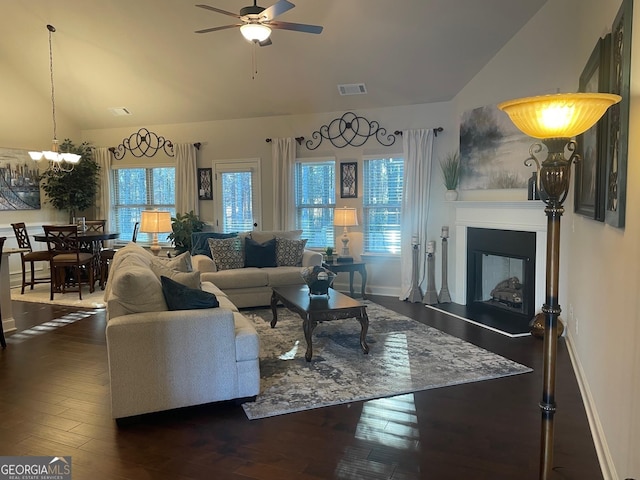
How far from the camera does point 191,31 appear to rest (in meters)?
5.77

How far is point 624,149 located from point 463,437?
Answer: 179 centimetres

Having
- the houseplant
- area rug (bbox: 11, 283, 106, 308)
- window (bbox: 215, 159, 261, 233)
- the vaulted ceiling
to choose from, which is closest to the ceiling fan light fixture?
the vaulted ceiling

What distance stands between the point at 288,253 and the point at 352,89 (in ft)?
8.14

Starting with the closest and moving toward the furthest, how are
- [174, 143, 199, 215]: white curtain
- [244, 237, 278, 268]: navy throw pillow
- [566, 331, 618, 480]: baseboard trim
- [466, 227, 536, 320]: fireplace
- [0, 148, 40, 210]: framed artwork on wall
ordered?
[566, 331, 618, 480]: baseboard trim
[466, 227, 536, 320]: fireplace
[244, 237, 278, 268]: navy throw pillow
[0, 148, 40, 210]: framed artwork on wall
[174, 143, 199, 215]: white curtain

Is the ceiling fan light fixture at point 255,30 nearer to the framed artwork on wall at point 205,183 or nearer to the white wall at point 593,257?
the white wall at point 593,257

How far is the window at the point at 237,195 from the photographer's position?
25.6ft

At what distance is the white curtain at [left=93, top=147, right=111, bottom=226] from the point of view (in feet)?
28.7

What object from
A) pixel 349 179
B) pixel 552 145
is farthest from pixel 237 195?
pixel 552 145

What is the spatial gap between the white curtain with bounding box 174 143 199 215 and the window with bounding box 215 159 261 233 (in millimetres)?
405

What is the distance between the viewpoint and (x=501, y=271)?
595cm

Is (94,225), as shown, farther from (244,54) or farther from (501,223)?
(501,223)

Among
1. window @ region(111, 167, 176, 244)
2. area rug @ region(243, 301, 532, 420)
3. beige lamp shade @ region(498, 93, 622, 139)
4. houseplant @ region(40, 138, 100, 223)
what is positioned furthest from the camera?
window @ region(111, 167, 176, 244)

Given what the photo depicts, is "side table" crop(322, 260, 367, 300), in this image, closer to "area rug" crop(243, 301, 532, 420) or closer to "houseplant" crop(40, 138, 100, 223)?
"area rug" crop(243, 301, 532, 420)

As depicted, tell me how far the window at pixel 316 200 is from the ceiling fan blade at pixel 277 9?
3.58 metres
